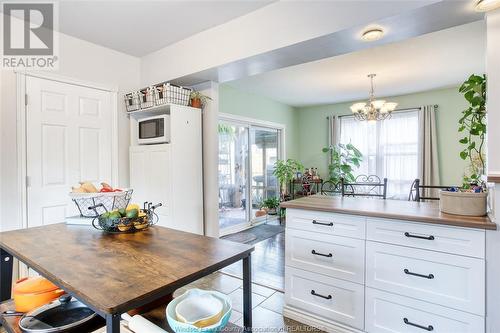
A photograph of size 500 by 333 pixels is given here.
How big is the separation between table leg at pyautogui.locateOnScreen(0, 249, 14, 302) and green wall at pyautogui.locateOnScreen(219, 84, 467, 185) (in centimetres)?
344

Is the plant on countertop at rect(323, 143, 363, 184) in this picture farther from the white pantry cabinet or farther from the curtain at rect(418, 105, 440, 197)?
the white pantry cabinet

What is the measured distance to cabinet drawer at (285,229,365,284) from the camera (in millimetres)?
1823

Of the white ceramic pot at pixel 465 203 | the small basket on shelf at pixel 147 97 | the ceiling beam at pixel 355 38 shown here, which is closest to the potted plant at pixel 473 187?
the white ceramic pot at pixel 465 203

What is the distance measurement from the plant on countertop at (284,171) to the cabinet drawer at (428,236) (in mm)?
3889

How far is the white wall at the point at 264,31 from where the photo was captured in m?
1.84

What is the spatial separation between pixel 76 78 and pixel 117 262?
2.54 m

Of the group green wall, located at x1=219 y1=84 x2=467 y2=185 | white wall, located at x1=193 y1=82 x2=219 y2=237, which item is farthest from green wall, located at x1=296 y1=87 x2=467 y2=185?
white wall, located at x1=193 y1=82 x2=219 y2=237

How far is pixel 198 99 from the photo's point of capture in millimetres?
→ 3111

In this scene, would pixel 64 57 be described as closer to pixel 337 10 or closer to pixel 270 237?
pixel 337 10

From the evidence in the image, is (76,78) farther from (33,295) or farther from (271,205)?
(271,205)

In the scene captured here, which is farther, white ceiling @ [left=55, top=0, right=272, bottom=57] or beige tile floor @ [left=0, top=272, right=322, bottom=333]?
white ceiling @ [left=55, top=0, right=272, bottom=57]

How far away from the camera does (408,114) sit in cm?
536

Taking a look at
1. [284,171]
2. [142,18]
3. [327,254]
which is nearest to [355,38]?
[327,254]

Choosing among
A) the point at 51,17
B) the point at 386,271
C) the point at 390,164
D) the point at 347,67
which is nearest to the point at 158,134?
the point at 51,17
